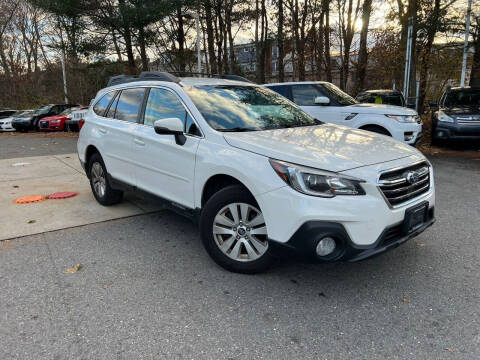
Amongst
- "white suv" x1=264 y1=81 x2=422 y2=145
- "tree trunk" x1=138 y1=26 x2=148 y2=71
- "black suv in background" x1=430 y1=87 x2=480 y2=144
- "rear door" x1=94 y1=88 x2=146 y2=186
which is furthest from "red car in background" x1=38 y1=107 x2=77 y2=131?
"black suv in background" x1=430 y1=87 x2=480 y2=144

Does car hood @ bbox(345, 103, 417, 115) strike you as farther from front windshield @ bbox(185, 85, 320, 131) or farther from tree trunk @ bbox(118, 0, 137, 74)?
tree trunk @ bbox(118, 0, 137, 74)

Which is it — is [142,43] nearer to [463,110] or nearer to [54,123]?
[54,123]

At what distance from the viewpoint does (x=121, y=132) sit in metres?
4.48

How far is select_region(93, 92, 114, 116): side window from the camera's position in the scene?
509 centimetres

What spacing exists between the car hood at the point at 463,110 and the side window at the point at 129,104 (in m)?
8.25

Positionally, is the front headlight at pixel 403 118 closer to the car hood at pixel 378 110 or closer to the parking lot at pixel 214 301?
the car hood at pixel 378 110

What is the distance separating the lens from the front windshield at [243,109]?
3572 mm

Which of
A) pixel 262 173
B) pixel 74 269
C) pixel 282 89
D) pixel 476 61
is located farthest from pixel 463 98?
pixel 74 269

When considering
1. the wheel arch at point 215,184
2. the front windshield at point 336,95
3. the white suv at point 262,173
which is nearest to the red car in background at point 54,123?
the front windshield at point 336,95

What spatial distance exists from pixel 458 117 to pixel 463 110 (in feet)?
1.23

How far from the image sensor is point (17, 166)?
9.01 m

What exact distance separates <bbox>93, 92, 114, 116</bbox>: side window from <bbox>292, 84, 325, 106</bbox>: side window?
469 centimetres

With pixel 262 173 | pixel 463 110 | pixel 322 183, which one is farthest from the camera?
pixel 463 110

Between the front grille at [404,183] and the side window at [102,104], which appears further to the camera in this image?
the side window at [102,104]
